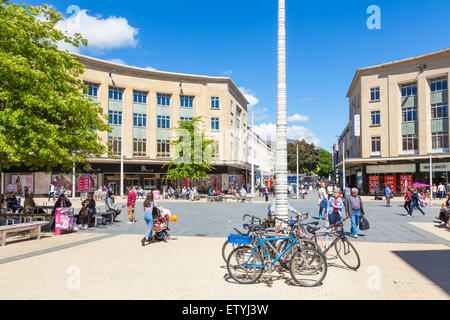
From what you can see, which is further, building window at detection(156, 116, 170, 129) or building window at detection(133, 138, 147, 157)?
building window at detection(156, 116, 170, 129)

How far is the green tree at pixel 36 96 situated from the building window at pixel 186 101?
33.4m

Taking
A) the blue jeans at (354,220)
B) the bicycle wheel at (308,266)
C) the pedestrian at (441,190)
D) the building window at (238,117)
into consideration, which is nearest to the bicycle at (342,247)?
the bicycle wheel at (308,266)

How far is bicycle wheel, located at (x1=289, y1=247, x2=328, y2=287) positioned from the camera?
6219 mm

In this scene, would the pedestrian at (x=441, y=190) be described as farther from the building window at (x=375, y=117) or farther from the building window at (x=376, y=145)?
the building window at (x=375, y=117)

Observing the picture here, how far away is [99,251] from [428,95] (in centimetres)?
4124

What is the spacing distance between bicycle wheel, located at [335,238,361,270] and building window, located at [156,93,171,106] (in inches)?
1621

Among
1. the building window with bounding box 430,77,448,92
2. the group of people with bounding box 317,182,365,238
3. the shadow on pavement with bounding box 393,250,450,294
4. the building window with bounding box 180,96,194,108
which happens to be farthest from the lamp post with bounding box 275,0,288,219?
the building window with bounding box 180,96,194,108

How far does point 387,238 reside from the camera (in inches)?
440

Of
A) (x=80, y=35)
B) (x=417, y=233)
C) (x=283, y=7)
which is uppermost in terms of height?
(x=80, y=35)

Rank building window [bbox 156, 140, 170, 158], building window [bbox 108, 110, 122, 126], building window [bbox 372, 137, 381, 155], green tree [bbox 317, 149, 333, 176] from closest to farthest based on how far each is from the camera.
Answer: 1. building window [bbox 372, 137, 381, 155]
2. building window [bbox 108, 110, 122, 126]
3. building window [bbox 156, 140, 170, 158]
4. green tree [bbox 317, 149, 333, 176]

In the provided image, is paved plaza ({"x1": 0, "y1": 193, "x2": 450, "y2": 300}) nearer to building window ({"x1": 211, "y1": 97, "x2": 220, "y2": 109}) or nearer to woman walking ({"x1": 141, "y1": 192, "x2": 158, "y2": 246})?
woman walking ({"x1": 141, "y1": 192, "x2": 158, "y2": 246})
